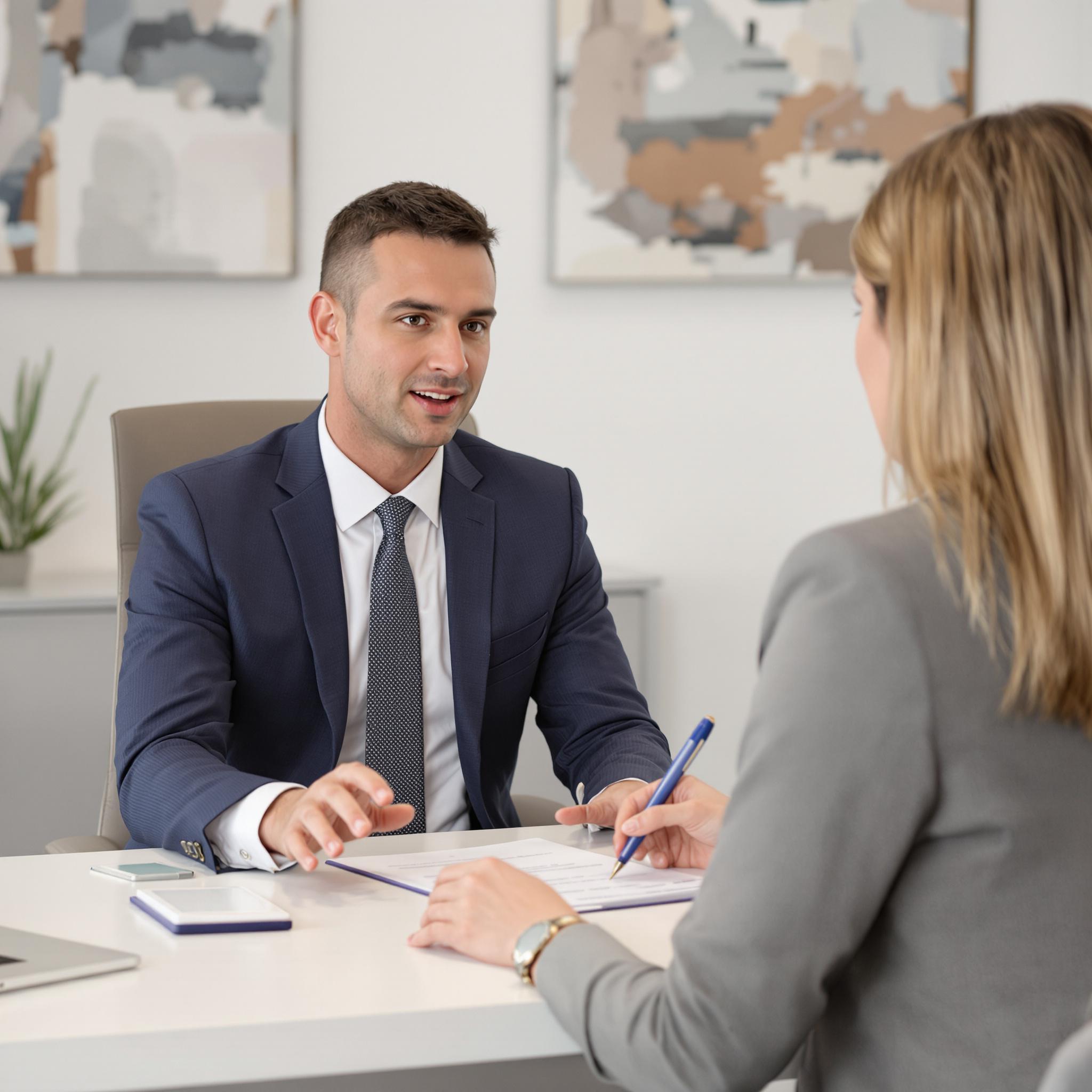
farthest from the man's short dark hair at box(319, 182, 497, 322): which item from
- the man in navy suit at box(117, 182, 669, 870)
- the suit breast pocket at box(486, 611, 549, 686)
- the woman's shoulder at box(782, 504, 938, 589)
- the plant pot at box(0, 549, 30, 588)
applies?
the plant pot at box(0, 549, 30, 588)

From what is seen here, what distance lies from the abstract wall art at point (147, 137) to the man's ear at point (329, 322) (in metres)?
1.35

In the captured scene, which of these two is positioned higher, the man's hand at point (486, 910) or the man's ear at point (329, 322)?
the man's ear at point (329, 322)

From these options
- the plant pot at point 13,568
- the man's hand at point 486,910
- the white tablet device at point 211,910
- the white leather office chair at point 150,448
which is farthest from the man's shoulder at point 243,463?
the plant pot at point 13,568

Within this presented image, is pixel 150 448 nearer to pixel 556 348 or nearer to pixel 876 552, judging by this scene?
pixel 876 552

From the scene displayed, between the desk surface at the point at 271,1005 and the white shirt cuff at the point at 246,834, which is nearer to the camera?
the desk surface at the point at 271,1005

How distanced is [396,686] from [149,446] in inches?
22.6

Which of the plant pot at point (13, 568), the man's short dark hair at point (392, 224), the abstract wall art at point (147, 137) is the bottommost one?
the plant pot at point (13, 568)

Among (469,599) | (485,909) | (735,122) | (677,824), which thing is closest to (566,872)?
(677,824)

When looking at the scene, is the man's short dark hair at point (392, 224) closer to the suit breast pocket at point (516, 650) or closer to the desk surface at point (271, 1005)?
the suit breast pocket at point (516, 650)

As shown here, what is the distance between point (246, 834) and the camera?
125cm

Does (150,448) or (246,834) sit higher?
(150,448)

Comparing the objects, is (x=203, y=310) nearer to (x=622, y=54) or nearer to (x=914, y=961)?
(x=622, y=54)

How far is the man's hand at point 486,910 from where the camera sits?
3.28 feet

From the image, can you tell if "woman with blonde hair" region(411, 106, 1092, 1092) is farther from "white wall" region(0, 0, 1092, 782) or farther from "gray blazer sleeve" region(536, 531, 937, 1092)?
"white wall" region(0, 0, 1092, 782)
